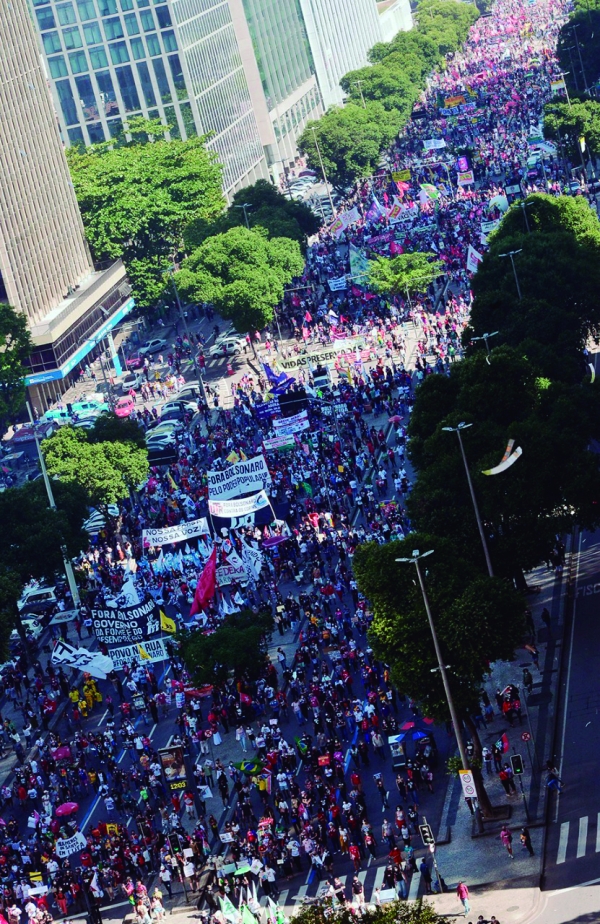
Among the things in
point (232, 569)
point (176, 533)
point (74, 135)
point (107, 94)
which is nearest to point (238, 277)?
point (176, 533)

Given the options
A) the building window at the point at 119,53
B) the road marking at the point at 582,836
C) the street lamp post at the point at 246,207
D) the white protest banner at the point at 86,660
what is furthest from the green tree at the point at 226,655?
the building window at the point at 119,53

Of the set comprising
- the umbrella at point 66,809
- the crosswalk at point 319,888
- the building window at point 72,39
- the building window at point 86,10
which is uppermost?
the building window at point 86,10

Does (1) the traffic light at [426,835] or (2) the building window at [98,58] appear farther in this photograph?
(2) the building window at [98,58]

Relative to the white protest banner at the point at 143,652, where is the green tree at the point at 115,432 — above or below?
above

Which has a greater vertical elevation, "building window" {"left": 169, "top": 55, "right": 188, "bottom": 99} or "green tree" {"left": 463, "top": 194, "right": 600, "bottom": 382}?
"building window" {"left": 169, "top": 55, "right": 188, "bottom": 99}

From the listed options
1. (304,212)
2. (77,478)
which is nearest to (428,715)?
(77,478)

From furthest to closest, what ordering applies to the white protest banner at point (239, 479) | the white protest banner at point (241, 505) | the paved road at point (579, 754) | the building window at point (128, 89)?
the building window at point (128, 89) < the white protest banner at point (239, 479) < the white protest banner at point (241, 505) < the paved road at point (579, 754)

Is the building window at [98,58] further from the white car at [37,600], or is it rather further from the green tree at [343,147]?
the white car at [37,600]

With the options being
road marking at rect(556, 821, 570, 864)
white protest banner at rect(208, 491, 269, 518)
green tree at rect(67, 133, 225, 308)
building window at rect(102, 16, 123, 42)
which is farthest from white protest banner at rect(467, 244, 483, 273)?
building window at rect(102, 16, 123, 42)

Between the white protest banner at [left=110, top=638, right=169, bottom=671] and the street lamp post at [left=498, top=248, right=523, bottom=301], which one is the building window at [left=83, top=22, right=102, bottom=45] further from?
the white protest banner at [left=110, top=638, right=169, bottom=671]
